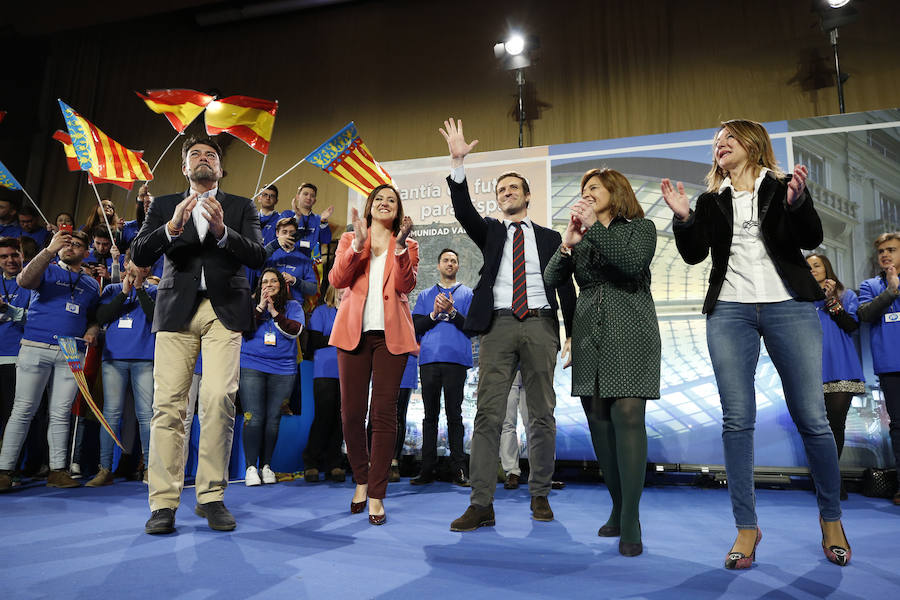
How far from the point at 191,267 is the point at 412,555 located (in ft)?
5.20

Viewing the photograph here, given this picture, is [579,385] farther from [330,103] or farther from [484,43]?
[330,103]

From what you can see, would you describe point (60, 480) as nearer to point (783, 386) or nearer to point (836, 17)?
point (783, 386)

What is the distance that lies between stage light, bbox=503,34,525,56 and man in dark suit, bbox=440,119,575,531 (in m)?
3.50

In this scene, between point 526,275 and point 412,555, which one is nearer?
point 412,555

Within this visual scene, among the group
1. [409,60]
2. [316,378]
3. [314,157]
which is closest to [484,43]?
[409,60]

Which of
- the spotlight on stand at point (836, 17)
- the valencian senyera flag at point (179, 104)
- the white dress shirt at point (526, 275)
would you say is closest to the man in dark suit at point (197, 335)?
the white dress shirt at point (526, 275)

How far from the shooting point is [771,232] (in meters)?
2.21

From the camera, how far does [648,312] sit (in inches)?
96.7

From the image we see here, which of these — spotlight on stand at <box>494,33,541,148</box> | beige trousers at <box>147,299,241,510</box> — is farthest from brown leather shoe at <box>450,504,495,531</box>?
spotlight on stand at <box>494,33,541,148</box>

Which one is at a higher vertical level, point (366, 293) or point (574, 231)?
point (574, 231)

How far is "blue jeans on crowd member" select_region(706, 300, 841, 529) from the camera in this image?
2.13 m

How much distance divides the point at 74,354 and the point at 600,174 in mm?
3789

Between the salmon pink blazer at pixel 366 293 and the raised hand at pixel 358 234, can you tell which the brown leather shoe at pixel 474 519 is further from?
the raised hand at pixel 358 234

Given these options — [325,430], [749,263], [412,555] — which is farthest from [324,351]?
[749,263]
